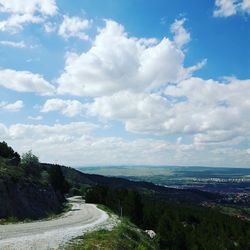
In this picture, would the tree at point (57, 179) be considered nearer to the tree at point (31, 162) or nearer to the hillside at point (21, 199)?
the tree at point (31, 162)

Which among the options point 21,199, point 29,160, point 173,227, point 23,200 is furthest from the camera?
point 29,160

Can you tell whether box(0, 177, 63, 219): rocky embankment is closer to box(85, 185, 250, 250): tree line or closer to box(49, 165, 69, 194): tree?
box(85, 185, 250, 250): tree line

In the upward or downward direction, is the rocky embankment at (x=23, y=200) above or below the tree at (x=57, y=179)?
below

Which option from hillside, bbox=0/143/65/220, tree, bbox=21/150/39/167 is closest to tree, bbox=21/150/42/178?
tree, bbox=21/150/39/167

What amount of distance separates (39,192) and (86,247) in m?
46.6

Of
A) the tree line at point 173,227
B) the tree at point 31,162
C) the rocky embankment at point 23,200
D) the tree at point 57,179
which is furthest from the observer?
the tree at point 57,179

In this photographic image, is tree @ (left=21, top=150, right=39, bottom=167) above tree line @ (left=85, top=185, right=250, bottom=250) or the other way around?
above

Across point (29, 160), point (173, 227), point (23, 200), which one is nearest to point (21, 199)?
point (23, 200)

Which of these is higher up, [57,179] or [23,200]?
[57,179]

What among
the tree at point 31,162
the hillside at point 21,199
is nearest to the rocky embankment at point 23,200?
the hillside at point 21,199

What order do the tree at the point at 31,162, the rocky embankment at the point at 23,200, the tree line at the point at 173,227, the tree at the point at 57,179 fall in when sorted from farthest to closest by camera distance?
the tree at the point at 57,179 → the tree at the point at 31,162 → the tree line at the point at 173,227 → the rocky embankment at the point at 23,200

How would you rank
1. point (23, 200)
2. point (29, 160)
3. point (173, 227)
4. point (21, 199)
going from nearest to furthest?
point (21, 199) → point (23, 200) → point (173, 227) → point (29, 160)

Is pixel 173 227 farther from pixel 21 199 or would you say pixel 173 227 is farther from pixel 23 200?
pixel 21 199

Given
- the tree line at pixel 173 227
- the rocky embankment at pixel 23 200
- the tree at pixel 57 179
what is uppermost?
the tree at pixel 57 179
